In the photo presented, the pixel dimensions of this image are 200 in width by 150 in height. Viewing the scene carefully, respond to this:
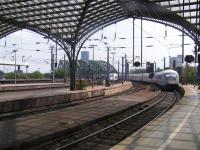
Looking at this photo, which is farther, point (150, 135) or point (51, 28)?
point (51, 28)

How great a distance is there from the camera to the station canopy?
43.0 metres

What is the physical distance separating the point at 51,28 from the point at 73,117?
3308 cm

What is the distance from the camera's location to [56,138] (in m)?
16.1

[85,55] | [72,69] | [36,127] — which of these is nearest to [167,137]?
[36,127]

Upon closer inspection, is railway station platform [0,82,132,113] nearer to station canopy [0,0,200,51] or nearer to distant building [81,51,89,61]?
station canopy [0,0,200,51]

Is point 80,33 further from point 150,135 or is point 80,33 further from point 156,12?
point 150,135

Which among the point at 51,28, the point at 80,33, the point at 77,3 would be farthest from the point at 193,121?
the point at 51,28

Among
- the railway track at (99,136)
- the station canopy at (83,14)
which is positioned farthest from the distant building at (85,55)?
the railway track at (99,136)

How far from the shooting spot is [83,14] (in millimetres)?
44031

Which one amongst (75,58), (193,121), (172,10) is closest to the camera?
(193,121)

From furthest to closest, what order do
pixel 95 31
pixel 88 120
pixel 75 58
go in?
1. pixel 95 31
2. pixel 75 58
3. pixel 88 120

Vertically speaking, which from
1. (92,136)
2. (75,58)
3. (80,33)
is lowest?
(92,136)

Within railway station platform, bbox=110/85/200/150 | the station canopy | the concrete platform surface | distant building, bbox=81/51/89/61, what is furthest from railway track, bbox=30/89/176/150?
distant building, bbox=81/51/89/61

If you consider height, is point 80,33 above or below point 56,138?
above
